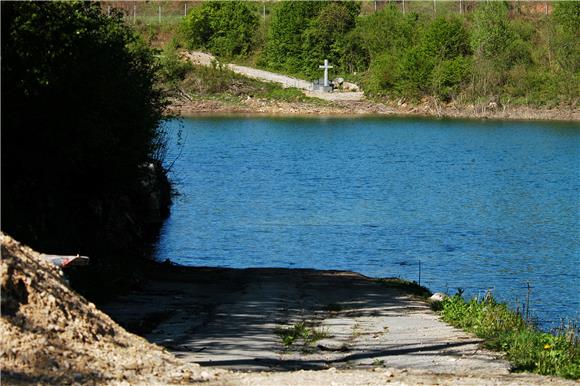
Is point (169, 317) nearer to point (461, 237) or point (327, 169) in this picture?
point (461, 237)

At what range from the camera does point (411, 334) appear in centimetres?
1819

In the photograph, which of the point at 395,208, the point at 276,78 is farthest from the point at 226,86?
the point at 395,208

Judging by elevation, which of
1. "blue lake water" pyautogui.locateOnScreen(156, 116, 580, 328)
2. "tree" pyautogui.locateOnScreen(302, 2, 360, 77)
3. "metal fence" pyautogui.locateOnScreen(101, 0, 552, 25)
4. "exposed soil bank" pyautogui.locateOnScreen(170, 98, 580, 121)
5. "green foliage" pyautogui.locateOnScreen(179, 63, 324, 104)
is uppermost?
"metal fence" pyautogui.locateOnScreen(101, 0, 552, 25)

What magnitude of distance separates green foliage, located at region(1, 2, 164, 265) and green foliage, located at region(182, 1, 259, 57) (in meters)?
91.6

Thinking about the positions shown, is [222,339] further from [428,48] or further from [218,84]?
[428,48]

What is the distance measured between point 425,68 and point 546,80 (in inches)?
461

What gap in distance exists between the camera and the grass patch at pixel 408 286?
85.3 ft

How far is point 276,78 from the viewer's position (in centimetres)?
11969

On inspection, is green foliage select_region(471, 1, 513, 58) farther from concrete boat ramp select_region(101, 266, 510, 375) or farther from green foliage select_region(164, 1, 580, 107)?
concrete boat ramp select_region(101, 266, 510, 375)

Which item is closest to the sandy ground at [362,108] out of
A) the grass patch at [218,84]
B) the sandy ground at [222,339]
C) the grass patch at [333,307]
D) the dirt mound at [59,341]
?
the grass patch at [218,84]

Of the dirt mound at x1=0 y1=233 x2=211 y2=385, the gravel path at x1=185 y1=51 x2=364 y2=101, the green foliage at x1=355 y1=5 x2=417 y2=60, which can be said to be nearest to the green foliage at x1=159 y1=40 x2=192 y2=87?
the gravel path at x1=185 y1=51 x2=364 y2=101

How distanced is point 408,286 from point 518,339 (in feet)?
35.4

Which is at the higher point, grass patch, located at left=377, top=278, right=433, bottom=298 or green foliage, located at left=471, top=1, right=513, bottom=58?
green foliage, located at left=471, top=1, right=513, bottom=58

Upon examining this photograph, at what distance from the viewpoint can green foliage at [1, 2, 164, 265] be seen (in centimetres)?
2305
